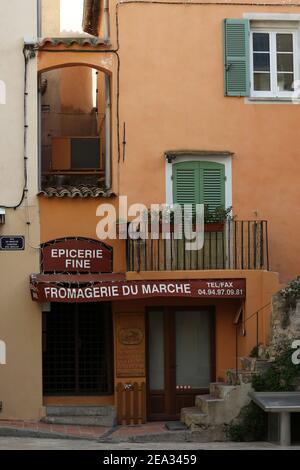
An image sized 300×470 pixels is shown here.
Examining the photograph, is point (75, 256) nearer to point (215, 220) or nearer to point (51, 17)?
point (215, 220)

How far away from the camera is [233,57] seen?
71.0 ft

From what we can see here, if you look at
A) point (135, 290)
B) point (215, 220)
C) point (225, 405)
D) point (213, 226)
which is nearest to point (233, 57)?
point (215, 220)

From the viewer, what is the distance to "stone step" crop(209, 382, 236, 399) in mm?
18875

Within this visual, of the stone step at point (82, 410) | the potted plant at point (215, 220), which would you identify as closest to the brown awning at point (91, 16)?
the potted plant at point (215, 220)

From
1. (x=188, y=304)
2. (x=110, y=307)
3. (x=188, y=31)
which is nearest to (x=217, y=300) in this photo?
(x=188, y=304)

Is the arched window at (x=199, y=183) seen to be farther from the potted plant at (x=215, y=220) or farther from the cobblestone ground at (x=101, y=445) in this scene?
the cobblestone ground at (x=101, y=445)

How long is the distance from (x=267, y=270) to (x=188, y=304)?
1.83 metres

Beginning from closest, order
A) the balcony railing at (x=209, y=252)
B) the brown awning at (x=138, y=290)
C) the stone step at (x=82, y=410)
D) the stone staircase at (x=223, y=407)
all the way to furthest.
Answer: the stone staircase at (x=223, y=407), the brown awning at (x=138, y=290), the balcony railing at (x=209, y=252), the stone step at (x=82, y=410)

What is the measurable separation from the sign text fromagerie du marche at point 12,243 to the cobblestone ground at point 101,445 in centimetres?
402

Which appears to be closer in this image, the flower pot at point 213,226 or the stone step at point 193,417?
the stone step at point 193,417

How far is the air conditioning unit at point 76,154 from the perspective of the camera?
22.5 metres

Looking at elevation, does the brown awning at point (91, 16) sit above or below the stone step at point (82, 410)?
above

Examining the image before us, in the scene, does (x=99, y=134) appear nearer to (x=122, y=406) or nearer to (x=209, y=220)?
(x=209, y=220)

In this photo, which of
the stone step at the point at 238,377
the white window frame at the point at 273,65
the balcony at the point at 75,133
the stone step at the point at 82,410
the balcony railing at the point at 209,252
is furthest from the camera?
the balcony at the point at 75,133
